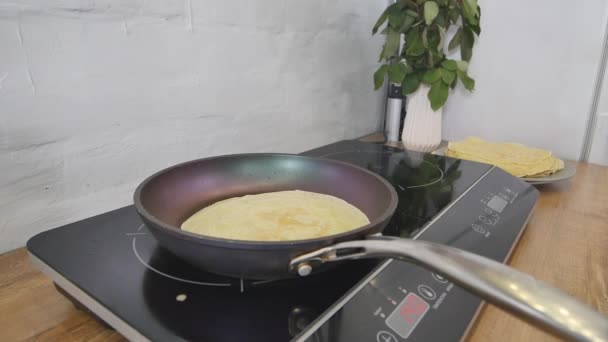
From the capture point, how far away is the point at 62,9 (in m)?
0.56

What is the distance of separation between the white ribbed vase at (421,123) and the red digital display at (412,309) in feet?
2.58

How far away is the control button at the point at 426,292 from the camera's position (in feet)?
1.35

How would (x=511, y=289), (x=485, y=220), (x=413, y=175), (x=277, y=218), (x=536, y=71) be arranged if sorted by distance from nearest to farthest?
1. (x=511, y=289)
2. (x=277, y=218)
3. (x=485, y=220)
4. (x=413, y=175)
5. (x=536, y=71)

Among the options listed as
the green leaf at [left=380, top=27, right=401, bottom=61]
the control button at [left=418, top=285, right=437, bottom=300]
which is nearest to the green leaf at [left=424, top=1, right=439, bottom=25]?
the green leaf at [left=380, top=27, right=401, bottom=61]

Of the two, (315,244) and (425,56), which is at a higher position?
(425,56)

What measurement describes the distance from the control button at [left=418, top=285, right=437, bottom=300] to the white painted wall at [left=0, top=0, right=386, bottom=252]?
0.54m

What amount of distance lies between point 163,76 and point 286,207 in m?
0.36

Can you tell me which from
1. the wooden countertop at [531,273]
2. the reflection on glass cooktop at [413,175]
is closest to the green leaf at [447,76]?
the reflection on glass cooktop at [413,175]

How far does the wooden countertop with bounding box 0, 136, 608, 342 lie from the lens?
0.42m

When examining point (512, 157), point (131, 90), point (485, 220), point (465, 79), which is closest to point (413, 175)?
point (485, 220)

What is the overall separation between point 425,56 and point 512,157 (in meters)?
0.35

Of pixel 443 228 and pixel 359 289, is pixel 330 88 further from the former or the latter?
pixel 359 289

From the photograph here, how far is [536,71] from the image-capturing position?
114 cm

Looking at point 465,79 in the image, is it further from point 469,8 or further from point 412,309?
point 412,309
